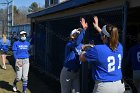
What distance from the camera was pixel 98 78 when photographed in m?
5.41

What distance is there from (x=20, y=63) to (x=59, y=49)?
5.61 ft

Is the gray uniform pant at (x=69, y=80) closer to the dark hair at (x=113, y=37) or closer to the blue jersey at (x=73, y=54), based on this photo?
the blue jersey at (x=73, y=54)

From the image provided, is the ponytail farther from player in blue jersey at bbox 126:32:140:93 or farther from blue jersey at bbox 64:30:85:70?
blue jersey at bbox 64:30:85:70

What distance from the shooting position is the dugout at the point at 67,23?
7348 mm

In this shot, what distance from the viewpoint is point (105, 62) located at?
5359 mm

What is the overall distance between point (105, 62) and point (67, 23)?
233 inches

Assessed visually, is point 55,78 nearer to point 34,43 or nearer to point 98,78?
point 34,43

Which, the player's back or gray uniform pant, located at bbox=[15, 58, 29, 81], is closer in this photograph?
the player's back

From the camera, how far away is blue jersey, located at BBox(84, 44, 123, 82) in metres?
5.35

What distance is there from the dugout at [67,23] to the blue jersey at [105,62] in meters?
1.55

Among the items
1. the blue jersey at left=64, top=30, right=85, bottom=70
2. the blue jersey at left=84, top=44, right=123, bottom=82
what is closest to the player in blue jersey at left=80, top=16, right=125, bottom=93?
the blue jersey at left=84, top=44, right=123, bottom=82

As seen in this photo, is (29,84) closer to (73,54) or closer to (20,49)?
(20,49)

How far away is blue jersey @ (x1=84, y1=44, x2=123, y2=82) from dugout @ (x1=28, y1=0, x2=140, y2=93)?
5.09 ft

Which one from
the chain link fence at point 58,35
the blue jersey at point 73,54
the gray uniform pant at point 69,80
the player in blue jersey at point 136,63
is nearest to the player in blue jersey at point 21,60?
the chain link fence at point 58,35
